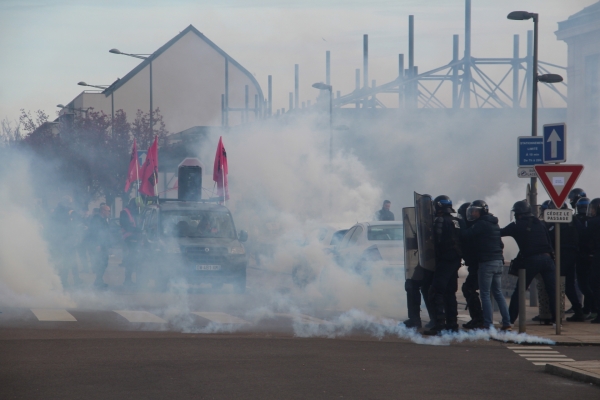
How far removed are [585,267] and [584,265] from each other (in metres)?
0.04

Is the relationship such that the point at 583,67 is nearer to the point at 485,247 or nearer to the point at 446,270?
the point at 485,247

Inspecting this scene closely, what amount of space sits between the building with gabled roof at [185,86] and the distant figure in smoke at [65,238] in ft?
144

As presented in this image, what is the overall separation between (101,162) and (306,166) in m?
19.3

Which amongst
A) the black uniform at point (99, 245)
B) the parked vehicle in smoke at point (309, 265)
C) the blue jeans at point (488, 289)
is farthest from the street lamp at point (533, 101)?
the black uniform at point (99, 245)

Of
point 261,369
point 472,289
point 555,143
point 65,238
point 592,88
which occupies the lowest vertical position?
point 261,369

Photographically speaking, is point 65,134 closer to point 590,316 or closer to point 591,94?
point 591,94

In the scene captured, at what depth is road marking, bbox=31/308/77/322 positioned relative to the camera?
466 inches

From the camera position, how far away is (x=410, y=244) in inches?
454

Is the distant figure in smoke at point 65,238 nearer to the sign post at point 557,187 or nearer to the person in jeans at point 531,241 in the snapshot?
the person in jeans at point 531,241

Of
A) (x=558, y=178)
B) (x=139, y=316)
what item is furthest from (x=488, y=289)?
(x=139, y=316)

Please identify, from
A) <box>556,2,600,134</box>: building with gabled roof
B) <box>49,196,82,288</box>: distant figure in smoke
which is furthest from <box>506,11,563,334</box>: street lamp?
<box>556,2,600,134</box>: building with gabled roof

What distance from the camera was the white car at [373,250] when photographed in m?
13.9

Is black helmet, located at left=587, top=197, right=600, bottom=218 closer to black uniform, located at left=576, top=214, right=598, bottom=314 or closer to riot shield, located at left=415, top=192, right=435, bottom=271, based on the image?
black uniform, located at left=576, top=214, right=598, bottom=314

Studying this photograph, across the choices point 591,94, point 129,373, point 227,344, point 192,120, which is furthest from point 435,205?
point 192,120
